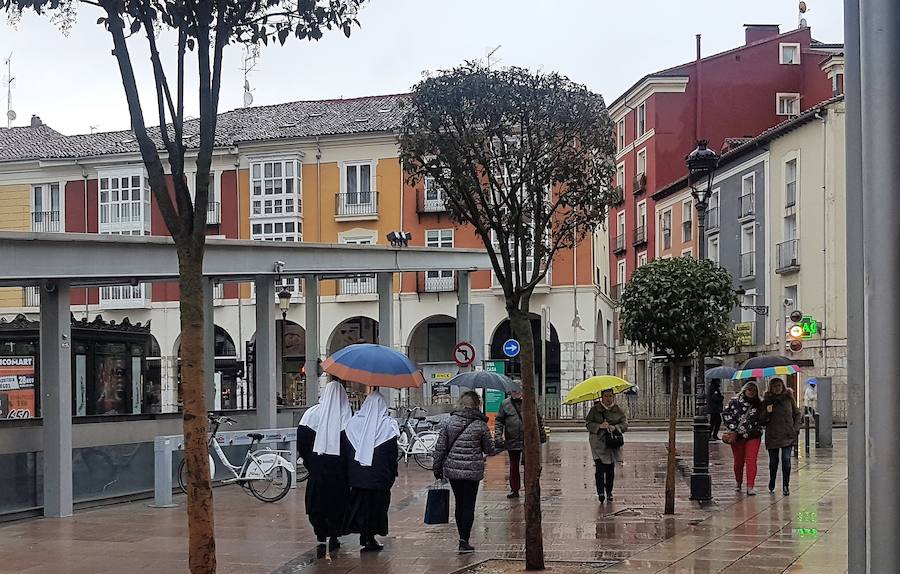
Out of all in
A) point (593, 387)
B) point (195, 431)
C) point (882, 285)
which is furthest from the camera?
point (593, 387)

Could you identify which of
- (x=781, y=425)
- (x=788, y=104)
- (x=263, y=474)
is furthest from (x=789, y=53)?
(x=263, y=474)

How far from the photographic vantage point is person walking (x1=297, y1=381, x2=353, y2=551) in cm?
1173

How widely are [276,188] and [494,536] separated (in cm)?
4020

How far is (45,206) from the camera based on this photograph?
173 feet

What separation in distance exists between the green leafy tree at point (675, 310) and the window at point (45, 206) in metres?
42.7

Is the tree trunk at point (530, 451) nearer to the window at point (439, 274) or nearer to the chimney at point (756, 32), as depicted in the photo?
the window at point (439, 274)

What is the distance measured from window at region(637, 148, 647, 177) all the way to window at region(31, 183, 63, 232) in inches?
1118

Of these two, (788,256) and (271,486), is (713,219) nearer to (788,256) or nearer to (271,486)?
(788,256)

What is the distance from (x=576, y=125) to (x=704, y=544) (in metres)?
4.33

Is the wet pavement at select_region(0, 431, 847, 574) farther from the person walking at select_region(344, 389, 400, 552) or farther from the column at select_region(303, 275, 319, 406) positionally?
the column at select_region(303, 275, 319, 406)

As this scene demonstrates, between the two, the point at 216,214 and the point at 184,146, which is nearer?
the point at 184,146

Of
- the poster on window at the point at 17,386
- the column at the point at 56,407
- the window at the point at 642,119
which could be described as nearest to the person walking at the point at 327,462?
the column at the point at 56,407

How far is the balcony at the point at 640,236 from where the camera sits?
61.5 metres

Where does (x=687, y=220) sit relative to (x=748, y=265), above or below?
above
